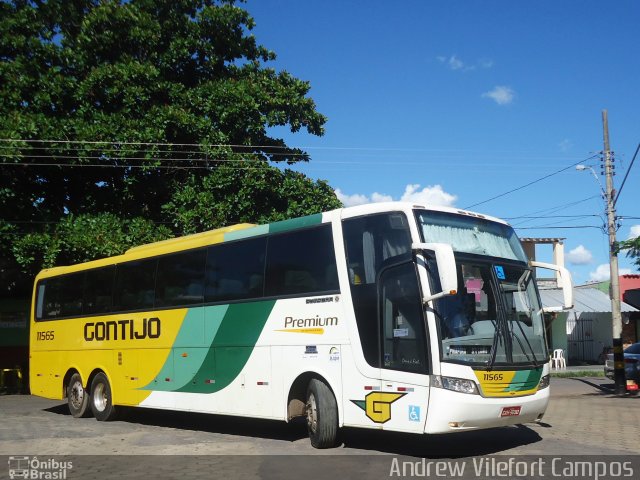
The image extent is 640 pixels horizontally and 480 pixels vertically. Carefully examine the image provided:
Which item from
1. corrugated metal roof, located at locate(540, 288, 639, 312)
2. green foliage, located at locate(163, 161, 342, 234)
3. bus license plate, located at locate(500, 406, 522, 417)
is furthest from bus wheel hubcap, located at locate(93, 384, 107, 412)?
corrugated metal roof, located at locate(540, 288, 639, 312)

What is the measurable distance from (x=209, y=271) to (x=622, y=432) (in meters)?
7.66

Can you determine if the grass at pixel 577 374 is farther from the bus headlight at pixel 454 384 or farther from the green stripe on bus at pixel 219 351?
the bus headlight at pixel 454 384

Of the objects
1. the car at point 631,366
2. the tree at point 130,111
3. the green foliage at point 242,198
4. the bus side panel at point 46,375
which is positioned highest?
the tree at point 130,111

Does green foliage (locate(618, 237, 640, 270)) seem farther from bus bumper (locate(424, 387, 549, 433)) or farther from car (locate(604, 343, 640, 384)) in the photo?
bus bumper (locate(424, 387, 549, 433))

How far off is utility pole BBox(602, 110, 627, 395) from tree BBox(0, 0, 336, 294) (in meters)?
9.45

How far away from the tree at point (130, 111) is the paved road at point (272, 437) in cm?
683

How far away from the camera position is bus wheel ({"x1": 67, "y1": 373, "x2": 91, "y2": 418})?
15109 millimetres

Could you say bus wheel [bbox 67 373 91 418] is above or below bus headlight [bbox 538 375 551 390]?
below

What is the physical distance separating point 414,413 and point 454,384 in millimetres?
656

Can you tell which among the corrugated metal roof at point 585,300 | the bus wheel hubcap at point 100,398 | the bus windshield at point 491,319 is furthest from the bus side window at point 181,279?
the corrugated metal roof at point 585,300

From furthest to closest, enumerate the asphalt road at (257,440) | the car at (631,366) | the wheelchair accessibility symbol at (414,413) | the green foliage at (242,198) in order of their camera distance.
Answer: the car at (631,366) < the green foliage at (242,198) < the asphalt road at (257,440) < the wheelchair accessibility symbol at (414,413)

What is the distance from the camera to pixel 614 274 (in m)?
22.0

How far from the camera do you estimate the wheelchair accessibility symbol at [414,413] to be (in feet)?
28.7

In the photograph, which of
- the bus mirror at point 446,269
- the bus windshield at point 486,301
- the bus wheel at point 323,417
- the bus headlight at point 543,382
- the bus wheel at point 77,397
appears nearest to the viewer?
the bus mirror at point 446,269
